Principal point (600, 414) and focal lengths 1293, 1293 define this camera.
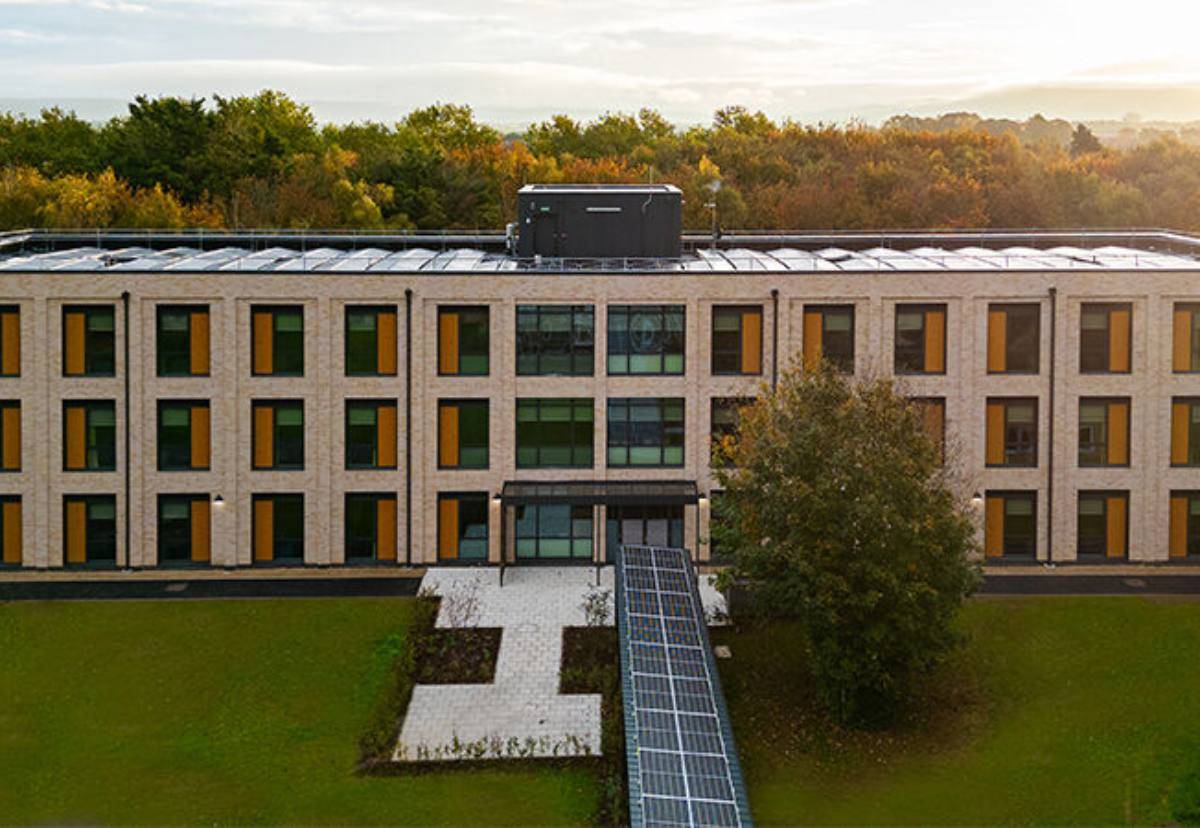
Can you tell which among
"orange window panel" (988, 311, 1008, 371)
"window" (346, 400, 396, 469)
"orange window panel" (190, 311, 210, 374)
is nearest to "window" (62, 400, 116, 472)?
"orange window panel" (190, 311, 210, 374)

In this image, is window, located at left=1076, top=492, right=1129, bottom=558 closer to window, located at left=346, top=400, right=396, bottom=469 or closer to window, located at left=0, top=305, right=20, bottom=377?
window, located at left=346, top=400, right=396, bottom=469

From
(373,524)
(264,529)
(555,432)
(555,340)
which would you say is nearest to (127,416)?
(264,529)

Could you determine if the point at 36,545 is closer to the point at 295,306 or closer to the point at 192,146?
the point at 295,306

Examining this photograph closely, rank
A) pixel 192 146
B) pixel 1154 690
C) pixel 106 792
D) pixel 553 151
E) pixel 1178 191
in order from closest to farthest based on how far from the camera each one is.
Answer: pixel 106 792 → pixel 1154 690 → pixel 192 146 → pixel 1178 191 → pixel 553 151

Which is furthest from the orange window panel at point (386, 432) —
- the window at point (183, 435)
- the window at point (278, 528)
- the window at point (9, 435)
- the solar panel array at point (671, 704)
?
the window at point (9, 435)

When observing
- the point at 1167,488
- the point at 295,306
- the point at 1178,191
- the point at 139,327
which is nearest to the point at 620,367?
the point at 295,306

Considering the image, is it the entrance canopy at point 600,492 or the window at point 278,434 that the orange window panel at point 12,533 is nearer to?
the window at point 278,434
